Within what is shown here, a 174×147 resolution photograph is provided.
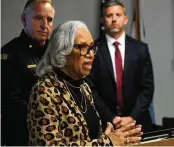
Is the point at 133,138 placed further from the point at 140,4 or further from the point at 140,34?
the point at 140,4

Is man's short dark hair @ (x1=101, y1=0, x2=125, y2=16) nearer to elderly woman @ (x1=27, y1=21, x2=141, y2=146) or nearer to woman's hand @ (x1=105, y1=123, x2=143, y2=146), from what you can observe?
elderly woman @ (x1=27, y1=21, x2=141, y2=146)

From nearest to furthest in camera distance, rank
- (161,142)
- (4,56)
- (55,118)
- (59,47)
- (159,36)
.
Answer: (55,118), (59,47), (4,56), (161,142), (159,36)

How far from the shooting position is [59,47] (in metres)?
1.42

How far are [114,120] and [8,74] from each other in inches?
25.1

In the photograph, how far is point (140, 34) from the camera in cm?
195

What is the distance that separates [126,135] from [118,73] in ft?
1.36

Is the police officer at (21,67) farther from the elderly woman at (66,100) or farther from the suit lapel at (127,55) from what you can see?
the suit lapel at (127,55)

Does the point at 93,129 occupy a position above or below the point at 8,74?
below

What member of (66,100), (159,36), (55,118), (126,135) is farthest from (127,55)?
(55,118)

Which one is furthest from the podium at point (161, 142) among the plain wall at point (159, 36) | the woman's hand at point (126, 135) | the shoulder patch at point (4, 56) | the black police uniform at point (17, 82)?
the shoulder patch at point (4, 56)

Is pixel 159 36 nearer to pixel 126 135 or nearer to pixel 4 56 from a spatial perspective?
pixel 126 135

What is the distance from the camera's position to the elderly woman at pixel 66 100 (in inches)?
51.3

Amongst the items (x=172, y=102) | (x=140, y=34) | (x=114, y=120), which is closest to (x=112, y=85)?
(x=114, y=120)

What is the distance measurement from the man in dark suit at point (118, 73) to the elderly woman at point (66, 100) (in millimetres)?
228
